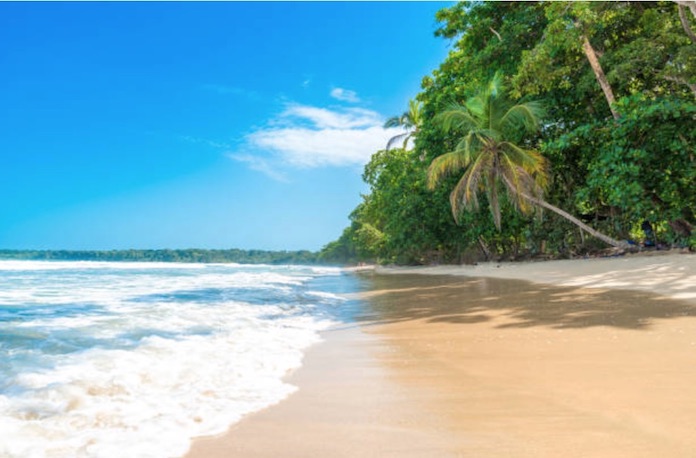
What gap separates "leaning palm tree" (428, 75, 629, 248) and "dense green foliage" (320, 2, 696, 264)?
0.43 m

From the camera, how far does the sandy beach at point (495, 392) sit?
1.83 m

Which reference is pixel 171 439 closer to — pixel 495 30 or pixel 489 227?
pixel 495 30

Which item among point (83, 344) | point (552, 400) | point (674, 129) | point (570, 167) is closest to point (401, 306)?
point (83, 344)

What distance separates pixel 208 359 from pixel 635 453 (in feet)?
10.2

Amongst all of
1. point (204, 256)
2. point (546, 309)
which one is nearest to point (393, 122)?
point (546, 309)

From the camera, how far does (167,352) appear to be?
4039 millimetres

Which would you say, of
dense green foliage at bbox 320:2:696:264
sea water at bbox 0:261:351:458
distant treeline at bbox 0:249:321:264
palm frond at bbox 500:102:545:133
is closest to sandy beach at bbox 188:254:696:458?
sea water at bbox 0:261:351:458

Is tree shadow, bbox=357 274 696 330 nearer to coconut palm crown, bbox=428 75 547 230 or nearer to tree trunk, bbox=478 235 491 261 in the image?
coconut palm crown, bbox=428 75 547 230

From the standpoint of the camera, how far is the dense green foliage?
10797 millimetres

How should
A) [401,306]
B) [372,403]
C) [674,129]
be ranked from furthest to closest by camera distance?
[674,129]
[401,306]
[372,403]

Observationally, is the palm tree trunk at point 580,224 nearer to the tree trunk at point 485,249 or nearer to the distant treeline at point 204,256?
the tree trunk at point 485,249

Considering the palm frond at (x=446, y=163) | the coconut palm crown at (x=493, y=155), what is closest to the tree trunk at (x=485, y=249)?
the coconut palm crown at (x=493, y=155)

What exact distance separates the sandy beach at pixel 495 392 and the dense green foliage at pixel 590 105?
7.21 meters

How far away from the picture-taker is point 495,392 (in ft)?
8.27
